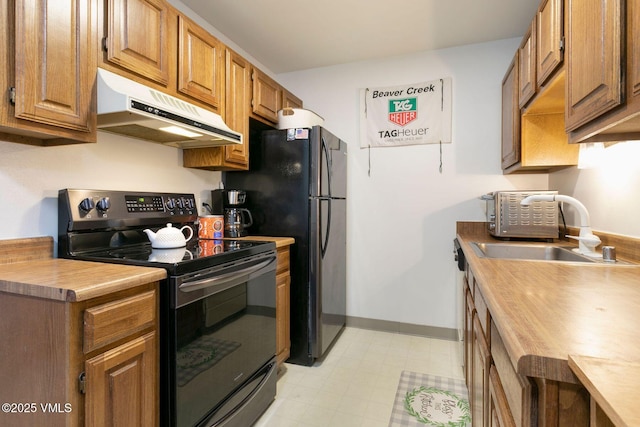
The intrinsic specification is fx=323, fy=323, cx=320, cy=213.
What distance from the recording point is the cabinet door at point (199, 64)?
1767 millimetres

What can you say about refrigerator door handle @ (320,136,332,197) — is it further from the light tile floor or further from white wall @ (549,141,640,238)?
white wall @ (549,141,640,238)

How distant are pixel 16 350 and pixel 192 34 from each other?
167 centimetres

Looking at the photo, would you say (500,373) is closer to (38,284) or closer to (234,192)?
(38,284)

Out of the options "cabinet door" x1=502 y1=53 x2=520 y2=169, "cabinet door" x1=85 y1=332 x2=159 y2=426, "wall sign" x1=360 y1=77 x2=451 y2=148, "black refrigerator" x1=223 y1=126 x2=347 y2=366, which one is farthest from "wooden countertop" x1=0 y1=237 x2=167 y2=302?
"wall sign" x1=360 y1=77 x2=451 y2=148

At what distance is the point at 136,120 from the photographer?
150 cm

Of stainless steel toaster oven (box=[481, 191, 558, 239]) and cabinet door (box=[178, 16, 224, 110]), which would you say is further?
stainless steel toaster oven (box=[481, 191, 558, 239])

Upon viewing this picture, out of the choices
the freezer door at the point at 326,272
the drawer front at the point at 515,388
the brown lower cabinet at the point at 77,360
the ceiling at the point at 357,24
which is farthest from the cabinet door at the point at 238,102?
the drawer front at the point at 515,388

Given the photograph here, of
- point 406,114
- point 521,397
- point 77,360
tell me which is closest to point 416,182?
point 406,114

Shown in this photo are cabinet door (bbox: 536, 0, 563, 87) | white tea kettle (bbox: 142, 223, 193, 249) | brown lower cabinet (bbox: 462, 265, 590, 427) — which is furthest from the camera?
white tea kettle (bbox: 142, 223, 193, 249)

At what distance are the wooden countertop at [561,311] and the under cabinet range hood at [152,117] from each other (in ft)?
4.81

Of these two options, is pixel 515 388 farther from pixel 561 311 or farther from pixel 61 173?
pixel 61 173

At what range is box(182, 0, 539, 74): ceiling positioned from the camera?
2.18 m

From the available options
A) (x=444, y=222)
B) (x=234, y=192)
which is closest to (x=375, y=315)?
(x=444, y=222)

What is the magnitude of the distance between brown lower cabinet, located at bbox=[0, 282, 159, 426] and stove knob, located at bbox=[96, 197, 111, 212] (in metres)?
0.60
